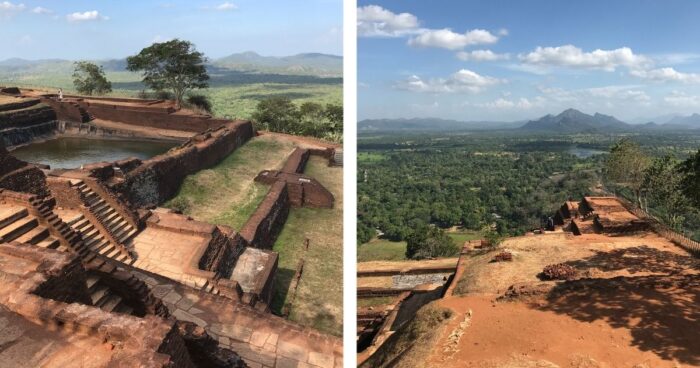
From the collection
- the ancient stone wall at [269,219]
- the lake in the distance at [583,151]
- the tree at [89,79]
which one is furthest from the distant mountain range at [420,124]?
the ancient stone wall at [269,219]

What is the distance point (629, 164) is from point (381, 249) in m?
12.4

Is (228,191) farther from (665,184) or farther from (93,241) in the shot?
(665,184)

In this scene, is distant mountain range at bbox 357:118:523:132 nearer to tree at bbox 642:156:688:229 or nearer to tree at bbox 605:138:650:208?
tree at bbox 605:138:650:208

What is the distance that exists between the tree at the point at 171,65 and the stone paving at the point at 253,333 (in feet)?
78.2

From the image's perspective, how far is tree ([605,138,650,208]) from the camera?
51.4 feet

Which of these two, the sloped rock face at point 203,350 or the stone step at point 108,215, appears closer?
the sloped rock face at point 203,350

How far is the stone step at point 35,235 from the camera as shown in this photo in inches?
208

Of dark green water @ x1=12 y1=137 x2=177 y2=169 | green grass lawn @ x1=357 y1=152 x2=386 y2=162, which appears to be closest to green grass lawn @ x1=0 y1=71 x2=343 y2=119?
green grass lawn @ x1=357 y1=152 x2=386 y2=162

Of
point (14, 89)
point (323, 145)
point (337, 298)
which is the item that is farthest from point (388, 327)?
point (14, 89)

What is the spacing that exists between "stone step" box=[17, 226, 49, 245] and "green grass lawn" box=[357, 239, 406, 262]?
15661 millimetres

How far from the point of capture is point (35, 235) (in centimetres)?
538

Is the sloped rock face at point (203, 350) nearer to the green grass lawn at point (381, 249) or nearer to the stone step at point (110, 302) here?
the stone step at point (110, 302)

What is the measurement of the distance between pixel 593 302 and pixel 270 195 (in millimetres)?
7592

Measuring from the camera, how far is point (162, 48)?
26766 mm
